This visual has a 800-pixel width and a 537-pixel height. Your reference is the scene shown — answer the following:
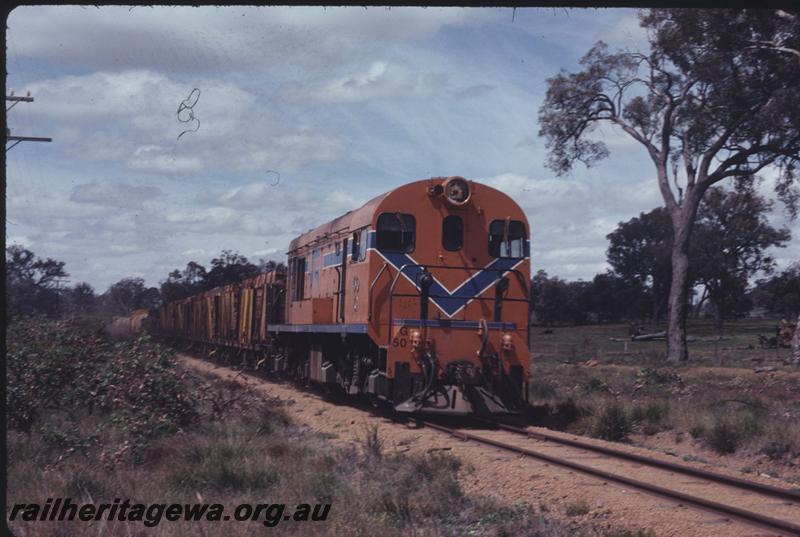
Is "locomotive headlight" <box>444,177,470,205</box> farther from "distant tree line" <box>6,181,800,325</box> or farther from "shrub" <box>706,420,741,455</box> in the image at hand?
"distant tree line" <box>6,181,800,325</box>

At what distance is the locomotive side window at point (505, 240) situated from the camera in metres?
15.5

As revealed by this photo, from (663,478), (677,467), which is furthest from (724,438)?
(663,478)

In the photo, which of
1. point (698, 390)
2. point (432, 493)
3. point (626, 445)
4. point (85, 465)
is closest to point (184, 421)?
point (85, 465)

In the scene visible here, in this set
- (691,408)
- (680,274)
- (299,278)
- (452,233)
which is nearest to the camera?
(452,233)

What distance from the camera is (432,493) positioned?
8.87m

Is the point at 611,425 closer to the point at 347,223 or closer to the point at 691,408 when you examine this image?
the point at 691,408

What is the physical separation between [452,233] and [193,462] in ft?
22.6

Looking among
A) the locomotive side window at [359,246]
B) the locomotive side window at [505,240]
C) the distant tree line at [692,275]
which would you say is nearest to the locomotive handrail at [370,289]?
the locomotive side window at [359,246]

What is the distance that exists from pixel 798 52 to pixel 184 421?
79.8 ft

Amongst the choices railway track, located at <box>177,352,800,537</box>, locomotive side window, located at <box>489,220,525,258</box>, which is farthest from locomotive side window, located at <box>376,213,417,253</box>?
railway track, located at <box>177,352,800,537</box>

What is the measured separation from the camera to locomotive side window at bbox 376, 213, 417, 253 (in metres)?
15.0

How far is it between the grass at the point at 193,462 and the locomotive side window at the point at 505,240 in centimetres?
479

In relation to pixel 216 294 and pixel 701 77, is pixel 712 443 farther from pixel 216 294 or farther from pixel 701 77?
pixel 216 294

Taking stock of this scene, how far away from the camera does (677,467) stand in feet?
34.7
